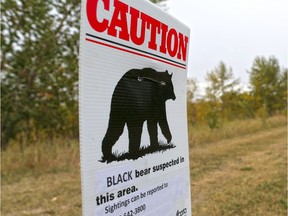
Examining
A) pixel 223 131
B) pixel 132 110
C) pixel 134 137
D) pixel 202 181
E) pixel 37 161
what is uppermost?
pixel 132 110

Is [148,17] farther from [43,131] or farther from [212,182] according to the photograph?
[43,131]

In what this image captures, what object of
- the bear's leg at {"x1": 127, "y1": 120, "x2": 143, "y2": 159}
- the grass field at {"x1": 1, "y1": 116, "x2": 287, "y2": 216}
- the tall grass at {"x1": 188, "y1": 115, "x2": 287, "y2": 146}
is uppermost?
the bear's leg at {"x1": 127, "y1": 120, "x2": 143, "y2": 159}

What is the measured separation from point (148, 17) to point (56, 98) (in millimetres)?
8366

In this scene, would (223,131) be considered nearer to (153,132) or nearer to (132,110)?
(153,132)

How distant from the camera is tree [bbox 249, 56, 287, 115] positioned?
25.9 metres

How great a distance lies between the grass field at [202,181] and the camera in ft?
11.7

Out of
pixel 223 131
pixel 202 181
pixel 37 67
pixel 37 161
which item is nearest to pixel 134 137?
pixel 202 181

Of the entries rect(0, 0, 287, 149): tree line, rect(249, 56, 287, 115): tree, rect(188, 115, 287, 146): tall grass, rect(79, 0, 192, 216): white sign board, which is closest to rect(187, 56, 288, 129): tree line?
rect(249, 56, 287, 115): tree

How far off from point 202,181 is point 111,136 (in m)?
3.88

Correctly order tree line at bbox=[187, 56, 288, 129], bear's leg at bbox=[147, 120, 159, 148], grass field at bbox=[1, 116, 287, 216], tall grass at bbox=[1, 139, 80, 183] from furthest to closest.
Answer: tree line at bbox=[187, 56, 288, 129] < tall grass at bbox=[1, 139, 80, 183] < grass field at bbox=[1, 116, 287, 216] < bear's leg at bbox=[147, 120, 159, 148]

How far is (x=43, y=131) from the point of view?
30.5 ft

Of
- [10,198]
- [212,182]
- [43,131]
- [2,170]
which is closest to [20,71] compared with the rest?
[43,131]

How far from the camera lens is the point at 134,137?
1.28m

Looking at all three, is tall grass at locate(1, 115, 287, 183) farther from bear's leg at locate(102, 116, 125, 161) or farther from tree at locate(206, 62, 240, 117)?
tree at locate(206, 62, 240, 117)
